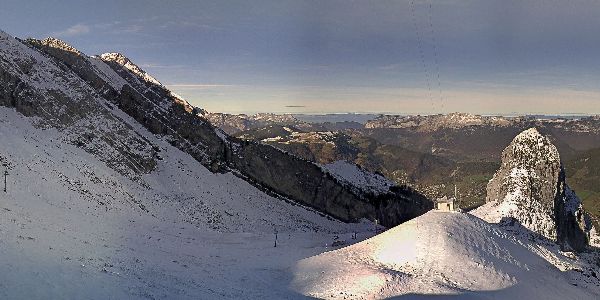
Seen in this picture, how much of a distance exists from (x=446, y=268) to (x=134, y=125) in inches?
2141

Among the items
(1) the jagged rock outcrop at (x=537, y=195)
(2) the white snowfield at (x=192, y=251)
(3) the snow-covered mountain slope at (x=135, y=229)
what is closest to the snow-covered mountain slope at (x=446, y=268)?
(2) the white snowfield at (x=192, y=251)

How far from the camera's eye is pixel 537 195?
60.6 meters

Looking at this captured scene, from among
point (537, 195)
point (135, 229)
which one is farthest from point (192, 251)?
point (537, 195)

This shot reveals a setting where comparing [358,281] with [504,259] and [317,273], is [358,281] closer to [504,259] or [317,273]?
[317,273]

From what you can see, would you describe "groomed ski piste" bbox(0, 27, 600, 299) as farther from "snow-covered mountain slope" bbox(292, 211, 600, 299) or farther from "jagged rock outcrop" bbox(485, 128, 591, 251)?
"jagged rock outcrop" bbox(485, 128, 591, 251)

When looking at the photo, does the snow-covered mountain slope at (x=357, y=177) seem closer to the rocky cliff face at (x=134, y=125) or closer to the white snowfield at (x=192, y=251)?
the rocky cliff face at (x=134, y=125)

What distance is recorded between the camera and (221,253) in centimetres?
4153

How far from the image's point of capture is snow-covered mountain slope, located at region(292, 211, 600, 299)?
98.1 feet

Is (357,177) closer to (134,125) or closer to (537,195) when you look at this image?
(537,195)

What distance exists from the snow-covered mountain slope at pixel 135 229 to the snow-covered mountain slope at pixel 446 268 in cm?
417

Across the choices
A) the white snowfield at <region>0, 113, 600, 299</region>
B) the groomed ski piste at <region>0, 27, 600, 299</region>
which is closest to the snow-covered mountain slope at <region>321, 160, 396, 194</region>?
the groomed ski piste at <region>0, 27, 600, 299</region>

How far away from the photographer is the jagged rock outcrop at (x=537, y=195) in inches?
2229

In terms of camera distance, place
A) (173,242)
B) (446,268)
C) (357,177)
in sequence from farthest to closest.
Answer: (357,177)
(173,242)
(446,268)

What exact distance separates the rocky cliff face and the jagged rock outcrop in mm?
32556
